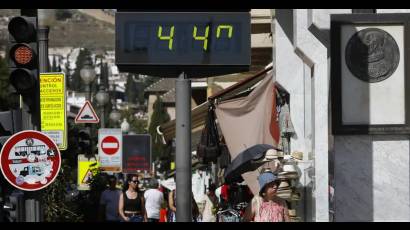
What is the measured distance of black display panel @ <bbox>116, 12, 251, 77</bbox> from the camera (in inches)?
348

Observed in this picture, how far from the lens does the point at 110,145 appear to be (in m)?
24.2

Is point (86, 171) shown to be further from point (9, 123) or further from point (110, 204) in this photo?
point (9, 123)

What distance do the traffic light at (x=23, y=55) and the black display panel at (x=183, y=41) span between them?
2883 mm

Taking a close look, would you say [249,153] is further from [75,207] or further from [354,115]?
[75,207]

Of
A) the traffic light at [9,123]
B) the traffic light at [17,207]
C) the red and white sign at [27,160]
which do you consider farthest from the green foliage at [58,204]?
the red and white sign at [27,160]

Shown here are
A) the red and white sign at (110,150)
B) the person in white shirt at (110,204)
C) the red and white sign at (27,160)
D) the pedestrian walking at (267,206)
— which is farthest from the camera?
the red and white sign at (110,150)

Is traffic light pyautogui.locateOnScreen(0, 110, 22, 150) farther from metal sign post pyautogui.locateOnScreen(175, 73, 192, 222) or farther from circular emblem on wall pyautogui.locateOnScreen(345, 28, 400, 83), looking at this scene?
circular emblem on wall pyautogui.locateOnScreen(345, 28, 400, 83)

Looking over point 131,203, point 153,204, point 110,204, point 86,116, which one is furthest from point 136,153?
point 131,203

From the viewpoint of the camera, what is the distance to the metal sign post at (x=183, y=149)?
28.7ft

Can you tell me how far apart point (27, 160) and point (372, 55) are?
4.40m

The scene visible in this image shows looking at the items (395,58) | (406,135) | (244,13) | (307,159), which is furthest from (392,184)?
(307,159)

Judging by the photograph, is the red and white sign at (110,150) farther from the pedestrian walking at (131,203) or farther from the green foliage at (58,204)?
the pedestrian walking at (131,203)

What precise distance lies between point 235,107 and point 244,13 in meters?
7.54
